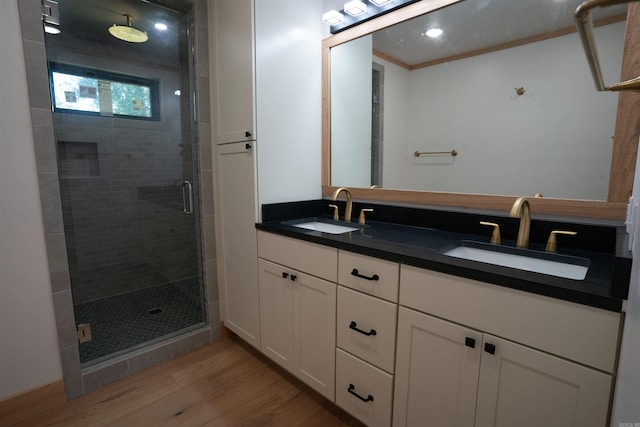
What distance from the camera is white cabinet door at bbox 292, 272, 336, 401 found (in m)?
1.41

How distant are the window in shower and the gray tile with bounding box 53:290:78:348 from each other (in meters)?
0.96

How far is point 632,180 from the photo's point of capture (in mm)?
1083

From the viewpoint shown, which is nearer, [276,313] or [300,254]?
[300,254]

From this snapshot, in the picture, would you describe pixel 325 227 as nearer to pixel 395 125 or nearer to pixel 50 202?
pixel 395 125

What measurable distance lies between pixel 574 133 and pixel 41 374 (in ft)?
8.57

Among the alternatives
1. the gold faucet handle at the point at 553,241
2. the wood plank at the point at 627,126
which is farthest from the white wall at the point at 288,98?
the wood plank at the point at 627,126

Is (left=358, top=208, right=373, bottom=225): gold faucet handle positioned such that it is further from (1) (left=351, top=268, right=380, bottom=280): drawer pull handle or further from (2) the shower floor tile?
(2) the shower floor tile

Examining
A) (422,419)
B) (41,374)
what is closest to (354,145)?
(422,419)

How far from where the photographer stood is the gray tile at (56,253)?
4.91 ft

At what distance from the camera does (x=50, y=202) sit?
1.48 metres

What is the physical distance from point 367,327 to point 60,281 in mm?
1499

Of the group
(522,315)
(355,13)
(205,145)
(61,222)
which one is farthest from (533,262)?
(61,222)

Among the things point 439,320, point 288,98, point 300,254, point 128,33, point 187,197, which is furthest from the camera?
point 187,197

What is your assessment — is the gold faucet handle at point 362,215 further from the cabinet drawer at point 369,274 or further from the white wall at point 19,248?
the white wall at point 19,248
